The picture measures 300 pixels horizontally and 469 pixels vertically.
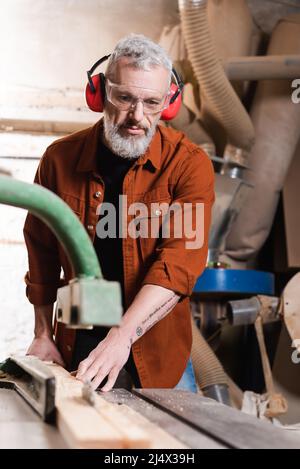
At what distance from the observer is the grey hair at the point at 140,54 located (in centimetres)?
190

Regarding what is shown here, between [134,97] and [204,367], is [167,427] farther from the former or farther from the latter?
[204,367]

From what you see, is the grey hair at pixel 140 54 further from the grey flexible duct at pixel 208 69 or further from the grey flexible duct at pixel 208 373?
the grey flexible duct at pixel 208 373

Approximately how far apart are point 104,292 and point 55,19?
3.29m

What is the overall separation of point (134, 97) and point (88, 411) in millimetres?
1100

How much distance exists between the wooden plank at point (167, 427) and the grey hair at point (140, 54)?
1009 millimetres

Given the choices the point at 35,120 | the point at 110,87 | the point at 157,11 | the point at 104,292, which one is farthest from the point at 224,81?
the point at 104,292

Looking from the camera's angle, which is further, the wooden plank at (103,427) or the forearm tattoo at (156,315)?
the forearm tattoo at (156,315)

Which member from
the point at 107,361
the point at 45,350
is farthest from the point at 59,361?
the point at 107,361

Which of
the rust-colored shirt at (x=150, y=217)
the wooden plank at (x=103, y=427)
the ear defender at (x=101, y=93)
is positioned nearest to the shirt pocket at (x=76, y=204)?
the rust-colored shirt at (x=150, y=217)

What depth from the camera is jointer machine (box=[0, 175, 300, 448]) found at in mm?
941

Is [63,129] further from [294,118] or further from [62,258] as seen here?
[62,258]
